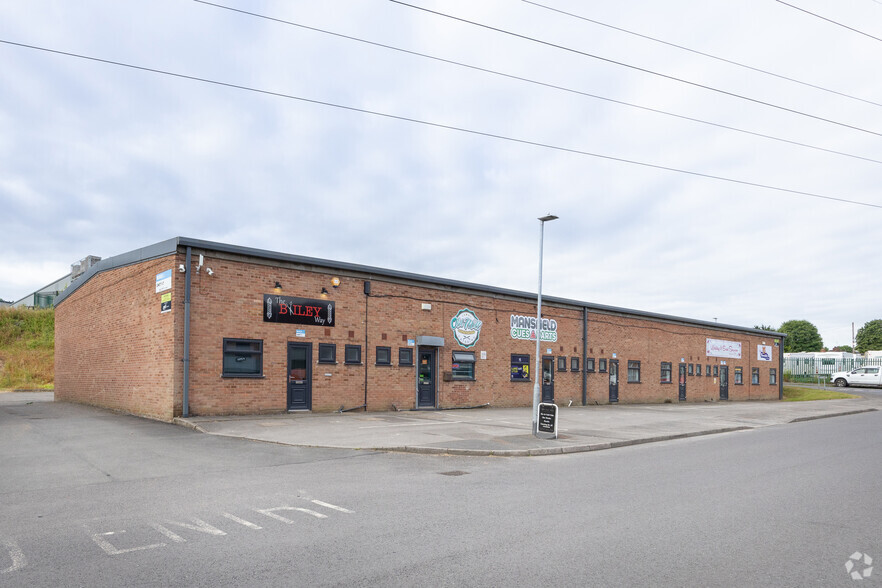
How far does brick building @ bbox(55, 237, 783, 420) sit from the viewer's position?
56.9 ft

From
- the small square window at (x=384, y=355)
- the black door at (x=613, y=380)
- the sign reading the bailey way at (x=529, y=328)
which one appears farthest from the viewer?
the black door at (x=613, y=380)

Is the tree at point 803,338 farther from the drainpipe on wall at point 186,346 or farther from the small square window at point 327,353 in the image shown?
the drainpipe on wall at point 186,346

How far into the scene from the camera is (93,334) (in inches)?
914

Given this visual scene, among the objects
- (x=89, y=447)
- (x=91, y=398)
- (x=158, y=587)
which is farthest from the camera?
(x=91, y=398)

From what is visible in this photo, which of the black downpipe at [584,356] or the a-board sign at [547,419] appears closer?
the a-board sign at [547,419]

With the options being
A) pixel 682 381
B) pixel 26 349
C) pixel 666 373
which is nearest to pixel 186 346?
pixel 666 373

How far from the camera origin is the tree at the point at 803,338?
107m

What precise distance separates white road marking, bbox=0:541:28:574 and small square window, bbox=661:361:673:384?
3352 centimetres

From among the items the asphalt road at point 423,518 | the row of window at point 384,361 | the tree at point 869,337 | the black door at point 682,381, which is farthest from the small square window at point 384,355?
the tree at point 869,337

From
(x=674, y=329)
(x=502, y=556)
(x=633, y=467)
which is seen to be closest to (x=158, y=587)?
(x=502, y=556)

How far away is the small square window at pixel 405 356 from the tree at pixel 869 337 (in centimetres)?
11196

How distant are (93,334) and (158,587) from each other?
70.8 feet

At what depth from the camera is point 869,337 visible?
10781 cm

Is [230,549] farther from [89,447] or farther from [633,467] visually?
[89,447]
